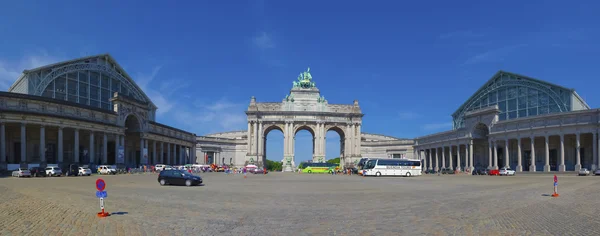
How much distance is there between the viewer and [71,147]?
6931 cm

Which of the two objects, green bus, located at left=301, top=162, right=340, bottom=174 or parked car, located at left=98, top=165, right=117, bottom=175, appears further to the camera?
green bus, located at left=301, top=162, right=340, bottom=174

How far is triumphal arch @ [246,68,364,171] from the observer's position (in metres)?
108

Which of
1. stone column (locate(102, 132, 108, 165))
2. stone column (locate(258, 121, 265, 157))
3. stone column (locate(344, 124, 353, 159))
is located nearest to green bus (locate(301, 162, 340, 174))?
stone column (locate(344, 124, 353, 159))

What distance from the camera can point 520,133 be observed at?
74938 millimetres

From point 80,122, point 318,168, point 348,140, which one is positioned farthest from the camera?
point 348,140

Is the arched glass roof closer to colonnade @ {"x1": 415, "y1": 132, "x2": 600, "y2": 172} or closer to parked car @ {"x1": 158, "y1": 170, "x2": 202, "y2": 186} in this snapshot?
colonnade @ {"x1": 415, "y1": 132, "x2": 600, "y2": 172}

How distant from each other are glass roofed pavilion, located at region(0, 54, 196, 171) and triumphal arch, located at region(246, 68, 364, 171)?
1784 centimetres

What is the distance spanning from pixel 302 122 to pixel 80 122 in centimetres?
5462

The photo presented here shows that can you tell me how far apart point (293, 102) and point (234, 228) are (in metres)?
98.1

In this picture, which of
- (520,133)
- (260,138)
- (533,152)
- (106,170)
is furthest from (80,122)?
(533,152)

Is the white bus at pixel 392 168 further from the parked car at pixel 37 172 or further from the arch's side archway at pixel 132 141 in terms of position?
the arch's side archway at pixel 132 141

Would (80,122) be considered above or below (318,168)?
above

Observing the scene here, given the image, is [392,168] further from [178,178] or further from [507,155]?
[178,178]

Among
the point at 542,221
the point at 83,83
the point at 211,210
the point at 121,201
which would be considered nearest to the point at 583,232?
the point at 542,221
